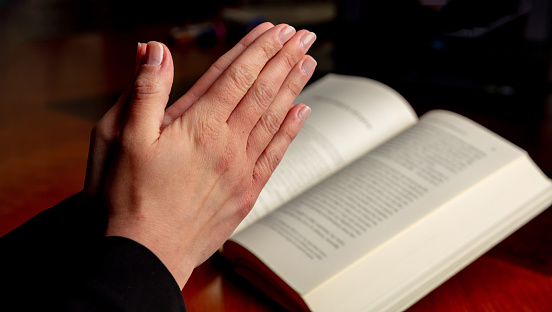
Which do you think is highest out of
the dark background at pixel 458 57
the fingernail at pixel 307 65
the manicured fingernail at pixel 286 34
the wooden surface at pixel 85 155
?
the manicured fingernail at pixel 286 34

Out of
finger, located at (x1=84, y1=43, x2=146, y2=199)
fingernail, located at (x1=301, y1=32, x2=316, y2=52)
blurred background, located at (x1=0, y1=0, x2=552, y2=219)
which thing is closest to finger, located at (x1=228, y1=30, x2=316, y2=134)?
fingernail, located at (x1=301, y1=32, x2=316, y2=52)

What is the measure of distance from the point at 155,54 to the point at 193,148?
0.09m

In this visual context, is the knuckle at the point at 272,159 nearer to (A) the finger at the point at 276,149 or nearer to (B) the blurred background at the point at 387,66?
(A) the finger at the point at 276,149

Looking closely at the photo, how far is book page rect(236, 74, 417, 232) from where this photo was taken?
70cm

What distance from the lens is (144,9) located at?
2361mm

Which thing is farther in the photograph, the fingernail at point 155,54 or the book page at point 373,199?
the book page at point 373,199

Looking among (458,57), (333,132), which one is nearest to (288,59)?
(333,132)

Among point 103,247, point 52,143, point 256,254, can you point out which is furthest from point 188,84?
point 103,247

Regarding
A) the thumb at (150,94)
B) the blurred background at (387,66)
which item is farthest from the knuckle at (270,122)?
the blurred background at (387,66)

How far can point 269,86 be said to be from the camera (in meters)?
0.53

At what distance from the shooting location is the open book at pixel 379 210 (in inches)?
21.7

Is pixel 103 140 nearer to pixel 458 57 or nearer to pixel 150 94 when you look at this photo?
pixel 150 94

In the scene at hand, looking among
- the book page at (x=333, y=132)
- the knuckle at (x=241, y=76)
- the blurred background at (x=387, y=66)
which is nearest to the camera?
the knuckle at (x=241, y=76)

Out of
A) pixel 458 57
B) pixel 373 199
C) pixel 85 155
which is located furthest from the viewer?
pixel 458 57
